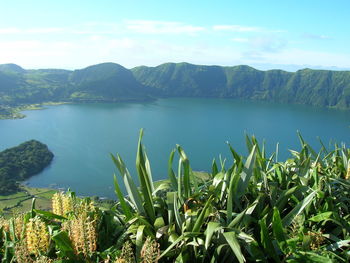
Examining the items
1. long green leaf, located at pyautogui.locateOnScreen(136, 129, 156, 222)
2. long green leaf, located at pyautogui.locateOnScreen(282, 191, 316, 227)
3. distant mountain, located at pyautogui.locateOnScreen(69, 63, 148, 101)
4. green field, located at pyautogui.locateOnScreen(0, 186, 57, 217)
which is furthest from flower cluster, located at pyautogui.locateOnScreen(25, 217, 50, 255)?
distant mountain, located at pyautogui.locateOnScreen(69, 63, 148, 101)

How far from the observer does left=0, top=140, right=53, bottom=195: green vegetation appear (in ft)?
216

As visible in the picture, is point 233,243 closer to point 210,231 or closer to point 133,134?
point 210,231

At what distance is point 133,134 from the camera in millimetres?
89312

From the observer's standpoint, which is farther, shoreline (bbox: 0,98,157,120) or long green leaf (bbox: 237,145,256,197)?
shoreline (bbox: 0,98,157,120)

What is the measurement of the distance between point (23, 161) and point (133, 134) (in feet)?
96.4

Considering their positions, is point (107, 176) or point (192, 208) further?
point (107, 176)

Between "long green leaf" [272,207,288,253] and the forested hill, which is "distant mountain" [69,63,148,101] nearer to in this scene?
the forested hill

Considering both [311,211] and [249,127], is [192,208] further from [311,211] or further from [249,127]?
[249,127]

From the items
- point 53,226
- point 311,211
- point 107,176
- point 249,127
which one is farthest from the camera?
point 249,127

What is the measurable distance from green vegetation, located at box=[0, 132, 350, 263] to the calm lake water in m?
51.7

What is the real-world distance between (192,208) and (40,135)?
9377cm

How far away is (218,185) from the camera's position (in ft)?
8.05

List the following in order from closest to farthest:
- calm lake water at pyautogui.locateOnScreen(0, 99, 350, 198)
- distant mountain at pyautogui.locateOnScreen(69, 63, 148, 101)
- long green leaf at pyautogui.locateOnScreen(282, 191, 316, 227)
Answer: long green leaf at pyautogui.locateOnScreen(282, 191, 316, 227), calm lake water at pyautogui.locateOnScreen(0, 99, 350, 198), distant mountain at pyautogui.locateOnScreen(69, 63, 148, 101)

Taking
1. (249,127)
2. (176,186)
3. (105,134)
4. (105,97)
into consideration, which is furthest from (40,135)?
(176,186)
